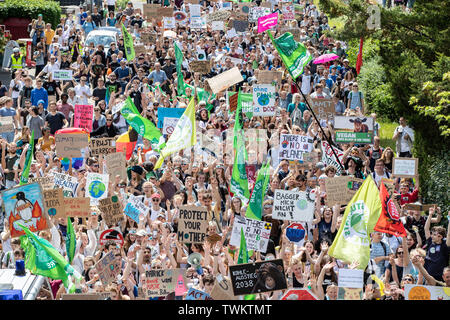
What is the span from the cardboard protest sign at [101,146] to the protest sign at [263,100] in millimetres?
3902

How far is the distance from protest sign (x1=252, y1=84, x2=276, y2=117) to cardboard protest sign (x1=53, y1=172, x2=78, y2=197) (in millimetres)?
5352

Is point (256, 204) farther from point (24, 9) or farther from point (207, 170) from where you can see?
point (24, 9)

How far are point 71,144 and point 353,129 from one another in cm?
507

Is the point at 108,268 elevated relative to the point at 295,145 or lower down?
lower down

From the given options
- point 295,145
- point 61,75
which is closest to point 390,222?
→ point 295,145

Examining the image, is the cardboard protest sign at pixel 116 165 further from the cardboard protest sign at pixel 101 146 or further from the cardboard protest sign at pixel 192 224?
the cardboard protest sign at pixel 192 224

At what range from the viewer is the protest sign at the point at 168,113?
17.4m

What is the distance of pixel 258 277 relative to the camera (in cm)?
1020

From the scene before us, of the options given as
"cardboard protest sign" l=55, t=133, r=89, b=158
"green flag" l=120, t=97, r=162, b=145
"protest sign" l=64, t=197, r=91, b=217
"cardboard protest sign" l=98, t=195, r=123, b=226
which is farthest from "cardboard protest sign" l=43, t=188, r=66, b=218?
"green flag" l=120, t=97, r=162, b=145

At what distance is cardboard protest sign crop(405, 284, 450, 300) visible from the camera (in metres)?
9.95

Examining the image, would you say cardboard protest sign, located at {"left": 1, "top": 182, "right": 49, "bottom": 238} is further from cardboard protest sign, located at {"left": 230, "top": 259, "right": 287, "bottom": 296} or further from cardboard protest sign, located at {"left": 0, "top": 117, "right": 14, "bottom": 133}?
cardboard protest sign, located at {"left": 0, "top": 117, "right": 14, "bottom": 133}

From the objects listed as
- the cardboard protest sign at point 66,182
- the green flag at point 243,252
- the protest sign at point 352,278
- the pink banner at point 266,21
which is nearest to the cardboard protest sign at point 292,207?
the green flag at point 243,252
